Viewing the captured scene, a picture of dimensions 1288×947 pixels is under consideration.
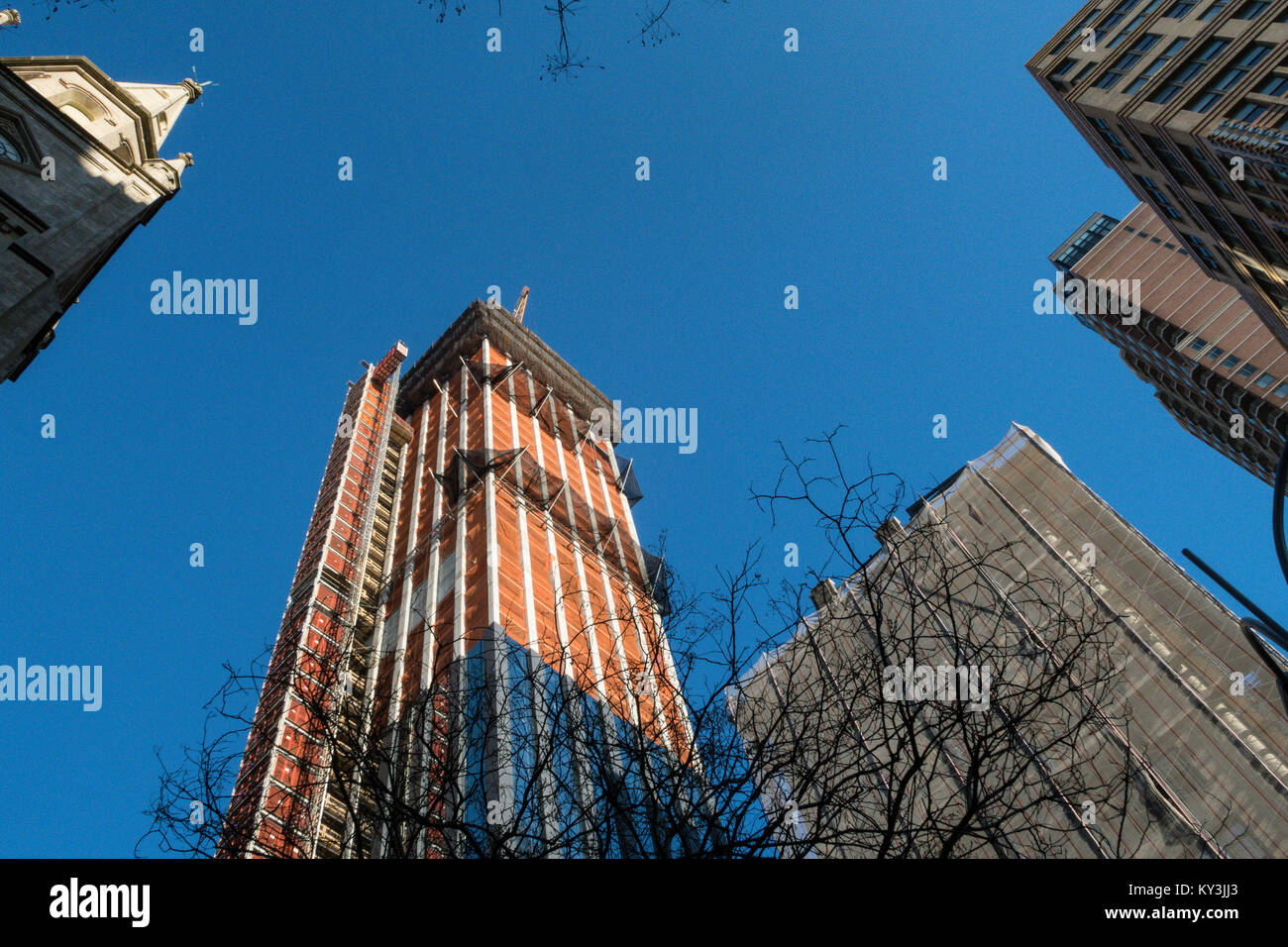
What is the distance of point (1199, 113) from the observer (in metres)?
32.8

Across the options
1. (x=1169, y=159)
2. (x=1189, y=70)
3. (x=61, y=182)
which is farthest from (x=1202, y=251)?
(x=61, y=182)

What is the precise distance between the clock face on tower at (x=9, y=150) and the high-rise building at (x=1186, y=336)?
64.6m

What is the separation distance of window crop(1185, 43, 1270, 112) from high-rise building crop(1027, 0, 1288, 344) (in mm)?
52

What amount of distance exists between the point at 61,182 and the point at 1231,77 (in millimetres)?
38671

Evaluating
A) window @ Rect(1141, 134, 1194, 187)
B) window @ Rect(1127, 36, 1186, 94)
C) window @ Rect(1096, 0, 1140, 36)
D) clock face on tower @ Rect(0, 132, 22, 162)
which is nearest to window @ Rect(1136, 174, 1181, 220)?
window @ Rect(1141, 134, 1194, 187)

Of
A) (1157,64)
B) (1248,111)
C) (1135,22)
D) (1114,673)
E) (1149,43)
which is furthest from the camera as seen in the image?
(1135,22)

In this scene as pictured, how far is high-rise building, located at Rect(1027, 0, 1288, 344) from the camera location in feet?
101

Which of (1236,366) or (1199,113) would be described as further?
(1236,366)

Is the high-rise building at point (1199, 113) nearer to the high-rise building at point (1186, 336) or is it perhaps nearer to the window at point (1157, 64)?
the window at point (1157, 64)

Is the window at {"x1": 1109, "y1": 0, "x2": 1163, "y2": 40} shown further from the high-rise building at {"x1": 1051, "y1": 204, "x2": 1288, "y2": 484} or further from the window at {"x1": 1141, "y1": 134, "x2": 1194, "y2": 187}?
the high-rise building at {"x1": 1051, "y1": 204, "x2": 1288, "y2": 484}

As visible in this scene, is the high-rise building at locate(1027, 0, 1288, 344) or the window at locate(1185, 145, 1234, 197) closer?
the high-rise building at locate(1027, 0, 1288, 344)

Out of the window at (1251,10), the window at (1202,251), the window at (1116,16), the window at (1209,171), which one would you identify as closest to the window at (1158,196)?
the window at (1202,251)

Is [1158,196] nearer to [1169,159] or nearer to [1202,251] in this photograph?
[1202,251]
